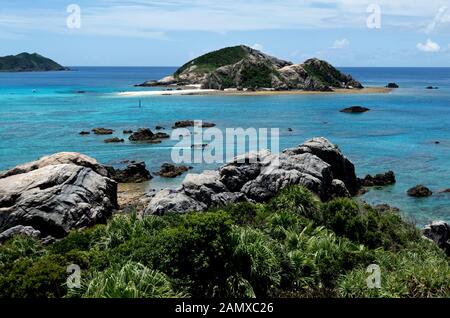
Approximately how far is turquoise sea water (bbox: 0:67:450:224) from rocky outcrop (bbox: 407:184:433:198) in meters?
0.71

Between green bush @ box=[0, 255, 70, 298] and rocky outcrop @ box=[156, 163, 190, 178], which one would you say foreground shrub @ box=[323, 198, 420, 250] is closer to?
green bush @ box=[0, 255, 70, 298]

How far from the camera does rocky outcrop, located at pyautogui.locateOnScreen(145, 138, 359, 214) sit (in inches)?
1372

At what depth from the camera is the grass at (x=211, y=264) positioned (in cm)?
1664

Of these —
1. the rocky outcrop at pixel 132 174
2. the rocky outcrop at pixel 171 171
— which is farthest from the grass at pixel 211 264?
the rocky outcrop at pixel 171 171

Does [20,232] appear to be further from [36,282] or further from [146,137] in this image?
Answer: [146,137]

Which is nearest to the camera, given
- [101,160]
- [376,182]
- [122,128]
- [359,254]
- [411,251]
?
[359,254]

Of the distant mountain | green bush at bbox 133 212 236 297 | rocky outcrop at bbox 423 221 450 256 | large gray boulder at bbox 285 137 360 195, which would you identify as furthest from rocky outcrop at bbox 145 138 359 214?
the distant mountain

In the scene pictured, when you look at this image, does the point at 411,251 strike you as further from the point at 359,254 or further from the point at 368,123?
the point at 368,123

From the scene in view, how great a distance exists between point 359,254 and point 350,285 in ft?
14.3

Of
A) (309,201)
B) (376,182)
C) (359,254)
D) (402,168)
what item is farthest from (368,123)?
(359,254)

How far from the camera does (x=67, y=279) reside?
1688 cm
